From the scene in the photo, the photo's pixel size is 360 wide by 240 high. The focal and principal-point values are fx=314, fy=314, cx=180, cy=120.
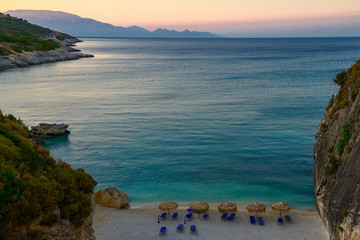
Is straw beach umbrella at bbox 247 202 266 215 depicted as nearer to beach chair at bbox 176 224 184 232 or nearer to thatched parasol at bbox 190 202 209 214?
thatched parasol at bbox 190 202 209 214

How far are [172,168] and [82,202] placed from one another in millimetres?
19596

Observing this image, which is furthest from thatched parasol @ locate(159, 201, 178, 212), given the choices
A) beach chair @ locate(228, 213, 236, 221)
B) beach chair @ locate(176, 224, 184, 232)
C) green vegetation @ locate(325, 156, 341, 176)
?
green vegetation @ locate(325, 156, 341, 176)

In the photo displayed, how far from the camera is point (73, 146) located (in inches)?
1742

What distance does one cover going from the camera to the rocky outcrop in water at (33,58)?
388ft

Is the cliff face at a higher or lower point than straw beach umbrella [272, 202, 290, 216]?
higher

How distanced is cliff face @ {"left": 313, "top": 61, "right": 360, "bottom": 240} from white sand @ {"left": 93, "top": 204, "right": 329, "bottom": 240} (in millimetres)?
1501

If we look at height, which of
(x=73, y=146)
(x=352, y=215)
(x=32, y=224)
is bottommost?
(x=73, y=146)

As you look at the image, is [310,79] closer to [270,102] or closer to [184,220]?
[270,102]

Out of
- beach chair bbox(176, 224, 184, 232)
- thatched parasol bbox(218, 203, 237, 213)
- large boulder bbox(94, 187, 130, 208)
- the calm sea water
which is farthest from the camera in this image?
the calm sea water

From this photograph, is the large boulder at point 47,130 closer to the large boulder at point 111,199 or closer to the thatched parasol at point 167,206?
the large boulder at point 111,199

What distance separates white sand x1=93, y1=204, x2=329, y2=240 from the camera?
76.0 ft

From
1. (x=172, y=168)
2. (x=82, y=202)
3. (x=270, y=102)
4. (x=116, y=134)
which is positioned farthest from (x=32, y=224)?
(x=270, y=102)

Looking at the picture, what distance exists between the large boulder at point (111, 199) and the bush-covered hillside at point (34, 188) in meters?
9.20

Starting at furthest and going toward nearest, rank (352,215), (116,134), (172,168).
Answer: (116,134), (172,168), (352,215)
